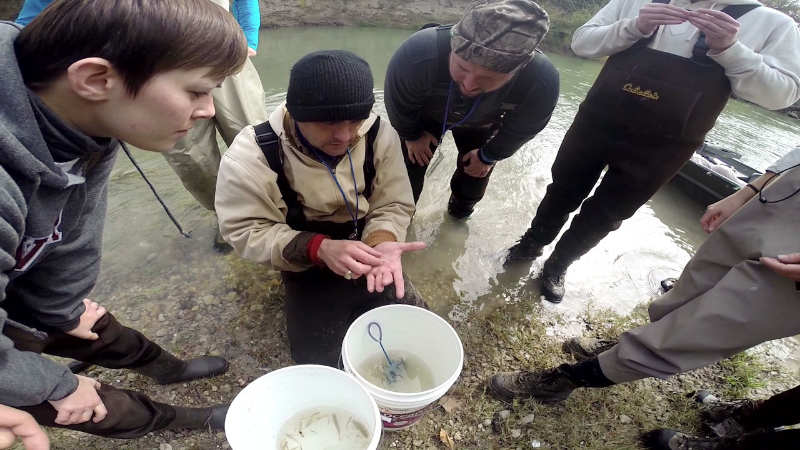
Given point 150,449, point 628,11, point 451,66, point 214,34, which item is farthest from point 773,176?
point 150,449

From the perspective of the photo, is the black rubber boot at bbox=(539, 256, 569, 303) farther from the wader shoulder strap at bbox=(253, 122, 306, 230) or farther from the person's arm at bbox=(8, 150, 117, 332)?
the person's arm at bbox=(8, 150, 117, 332)

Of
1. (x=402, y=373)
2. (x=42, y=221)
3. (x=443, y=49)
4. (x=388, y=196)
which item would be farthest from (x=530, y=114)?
(x=42, y=221)

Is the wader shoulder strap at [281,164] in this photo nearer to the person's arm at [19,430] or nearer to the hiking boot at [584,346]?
the person's arm at [19,430]

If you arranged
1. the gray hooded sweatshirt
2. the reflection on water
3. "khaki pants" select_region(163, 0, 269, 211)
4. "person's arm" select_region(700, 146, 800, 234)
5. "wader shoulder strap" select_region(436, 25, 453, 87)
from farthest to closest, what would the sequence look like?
A: the reflection on water
"khaki pants" select_region(163, 0, 269, 211)
"wader shoulder strap" select_region(436, 25, 453, 87)
"person's arm" select_region(700, 146, 800, 234)
the gray hooded sweatshirt

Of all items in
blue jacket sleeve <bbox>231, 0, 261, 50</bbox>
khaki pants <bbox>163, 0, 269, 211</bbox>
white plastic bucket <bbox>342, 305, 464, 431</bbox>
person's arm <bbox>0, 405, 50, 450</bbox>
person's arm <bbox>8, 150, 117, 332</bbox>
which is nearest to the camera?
person's arm <bbox>0, 405, 50, 450</bbox>

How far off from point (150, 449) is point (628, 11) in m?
3.24

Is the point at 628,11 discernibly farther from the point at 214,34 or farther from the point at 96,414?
the point at 96,414

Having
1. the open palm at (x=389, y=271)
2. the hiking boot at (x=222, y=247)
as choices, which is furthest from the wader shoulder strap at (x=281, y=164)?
the hiking boot at (x=222, y=247)

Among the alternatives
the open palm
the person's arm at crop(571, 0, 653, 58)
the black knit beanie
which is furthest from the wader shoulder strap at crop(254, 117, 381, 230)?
the person's arm at crop(571, 0, 653, 58)

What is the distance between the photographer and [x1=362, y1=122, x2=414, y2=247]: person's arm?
1.86m

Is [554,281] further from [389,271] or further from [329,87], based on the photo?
[329,87]

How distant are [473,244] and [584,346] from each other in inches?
46.5

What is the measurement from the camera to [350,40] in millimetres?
10883

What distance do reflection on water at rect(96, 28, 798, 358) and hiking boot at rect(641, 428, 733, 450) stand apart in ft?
2.92
